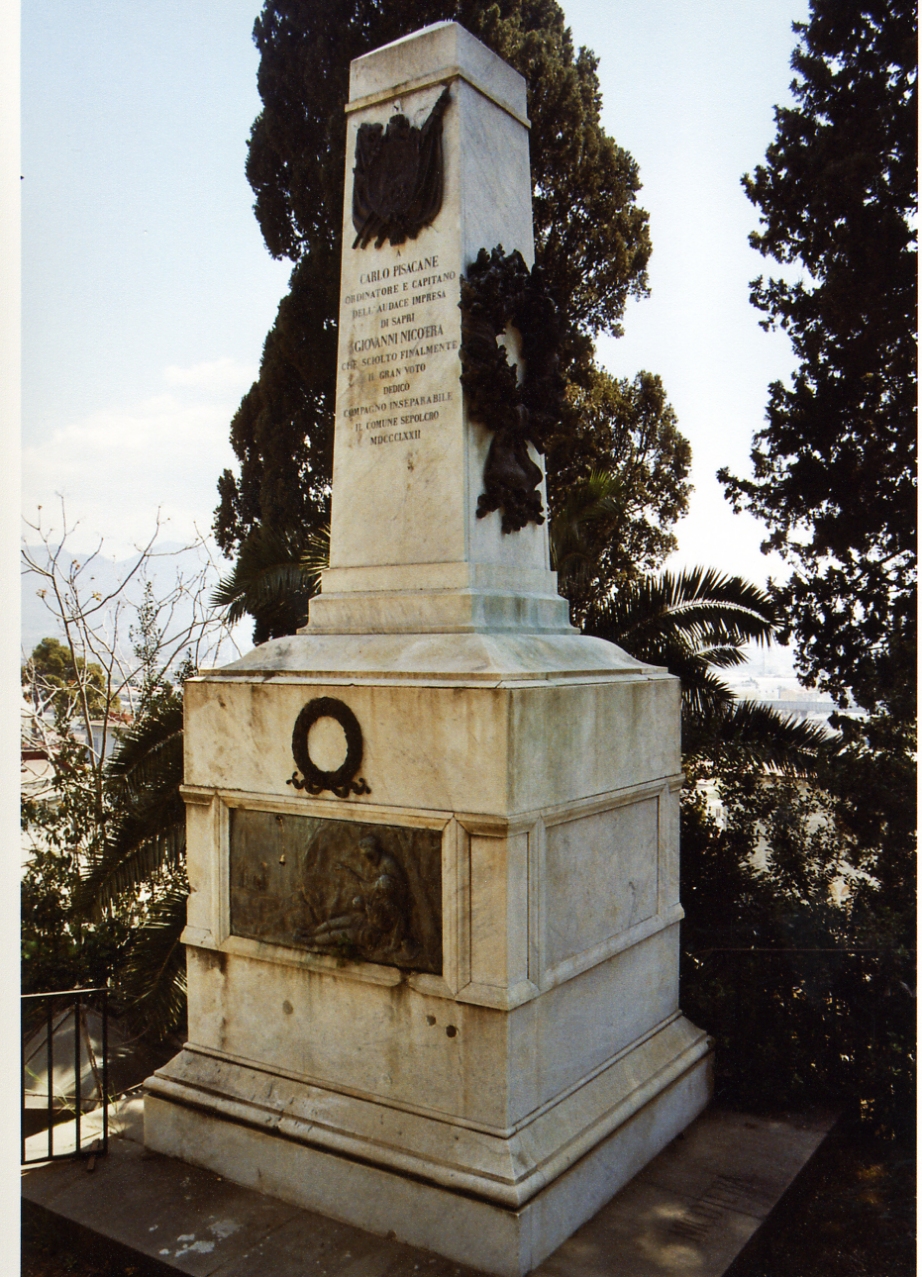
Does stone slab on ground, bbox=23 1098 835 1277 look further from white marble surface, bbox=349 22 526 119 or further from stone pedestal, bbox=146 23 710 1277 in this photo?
white marble surface, bbox=349 22 526 119

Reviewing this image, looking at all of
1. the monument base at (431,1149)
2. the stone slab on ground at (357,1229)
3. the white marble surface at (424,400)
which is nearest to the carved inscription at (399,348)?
the white marble surface at (424,400)

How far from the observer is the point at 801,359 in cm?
768

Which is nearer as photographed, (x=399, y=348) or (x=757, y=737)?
(x=399, y=348)

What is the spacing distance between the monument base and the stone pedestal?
0.01 metres

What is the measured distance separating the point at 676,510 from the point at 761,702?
6308 mm

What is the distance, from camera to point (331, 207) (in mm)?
10430

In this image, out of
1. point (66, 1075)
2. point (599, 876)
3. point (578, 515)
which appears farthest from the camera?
point (578, 515)

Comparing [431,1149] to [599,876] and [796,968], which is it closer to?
[599,876]

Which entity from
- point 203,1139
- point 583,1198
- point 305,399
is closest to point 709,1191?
point 583,1198

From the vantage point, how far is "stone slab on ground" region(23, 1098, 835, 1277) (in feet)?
12.0

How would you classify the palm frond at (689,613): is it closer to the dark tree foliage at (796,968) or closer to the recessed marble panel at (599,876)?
the dark tree foliage at (796,968)

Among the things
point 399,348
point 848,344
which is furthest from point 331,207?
point 399,348

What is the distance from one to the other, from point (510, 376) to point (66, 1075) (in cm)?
485

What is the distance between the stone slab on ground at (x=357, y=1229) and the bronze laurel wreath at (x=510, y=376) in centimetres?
290
